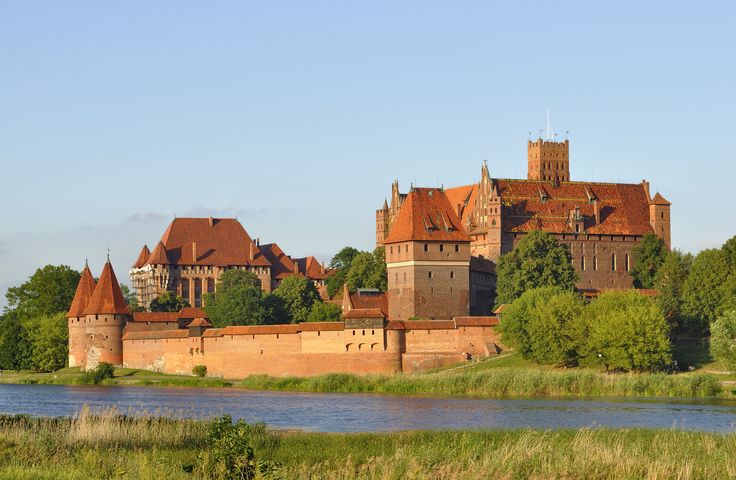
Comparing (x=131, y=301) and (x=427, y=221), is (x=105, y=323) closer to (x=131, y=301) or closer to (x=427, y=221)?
(x=427, y=221)

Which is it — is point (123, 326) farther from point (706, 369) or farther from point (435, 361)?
point (706, 369)

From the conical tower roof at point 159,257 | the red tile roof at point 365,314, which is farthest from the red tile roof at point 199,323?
Answer: the conical tower roof at point 159,257

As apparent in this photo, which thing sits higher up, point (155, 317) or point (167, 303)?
point (167, 303)

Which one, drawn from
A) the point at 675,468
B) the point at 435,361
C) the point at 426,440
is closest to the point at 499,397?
the point at 435,361

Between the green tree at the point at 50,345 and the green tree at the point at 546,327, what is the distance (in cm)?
2616

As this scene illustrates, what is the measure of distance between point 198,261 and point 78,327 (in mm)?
29093

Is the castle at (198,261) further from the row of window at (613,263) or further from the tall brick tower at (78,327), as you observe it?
the row of window at (613,263)

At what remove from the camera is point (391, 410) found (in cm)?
4153

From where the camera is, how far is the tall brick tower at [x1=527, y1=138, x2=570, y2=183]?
98.8m

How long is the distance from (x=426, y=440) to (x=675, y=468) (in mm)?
6541

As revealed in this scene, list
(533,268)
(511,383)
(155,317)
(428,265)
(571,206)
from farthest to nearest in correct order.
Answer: (571,206)
(155,317)
(533,268)
(428,265)
(511,383)

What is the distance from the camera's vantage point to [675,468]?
73.4ft

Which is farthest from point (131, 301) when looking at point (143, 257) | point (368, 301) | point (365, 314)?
point (365, 314)

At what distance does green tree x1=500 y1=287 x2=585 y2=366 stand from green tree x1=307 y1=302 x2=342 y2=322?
17.8 m
